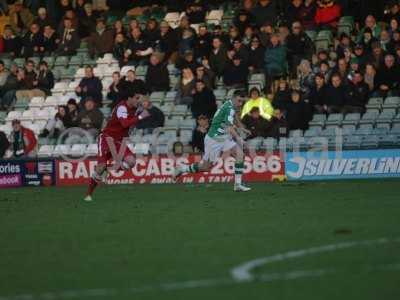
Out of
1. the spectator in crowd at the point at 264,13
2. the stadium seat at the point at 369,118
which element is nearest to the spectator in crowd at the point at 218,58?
the spectator in crowd at the point at 264,13

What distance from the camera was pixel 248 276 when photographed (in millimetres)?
9023

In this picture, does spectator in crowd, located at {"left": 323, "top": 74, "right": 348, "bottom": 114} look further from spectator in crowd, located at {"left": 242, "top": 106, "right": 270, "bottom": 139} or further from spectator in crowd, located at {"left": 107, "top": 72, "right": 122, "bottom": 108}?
spectator in crowd, located at {"left": 107, "top": 72, "right": 122, "bottom": 108}

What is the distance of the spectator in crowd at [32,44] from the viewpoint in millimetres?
30297

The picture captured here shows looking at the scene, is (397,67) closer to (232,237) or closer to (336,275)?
(232,237)

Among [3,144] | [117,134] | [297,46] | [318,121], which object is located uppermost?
[297,46]

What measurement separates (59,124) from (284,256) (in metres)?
17.7

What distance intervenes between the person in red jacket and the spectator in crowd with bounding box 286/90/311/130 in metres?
2.84

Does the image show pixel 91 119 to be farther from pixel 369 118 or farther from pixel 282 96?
pixel 369 118

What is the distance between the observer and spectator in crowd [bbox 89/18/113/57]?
28922 millimetres

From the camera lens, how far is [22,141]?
27.0 meters

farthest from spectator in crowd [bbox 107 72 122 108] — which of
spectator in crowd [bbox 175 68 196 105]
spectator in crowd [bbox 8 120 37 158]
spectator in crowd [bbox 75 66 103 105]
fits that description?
spectator in crowd [bbox 8 120 37 158]

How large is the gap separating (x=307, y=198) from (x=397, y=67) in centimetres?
691

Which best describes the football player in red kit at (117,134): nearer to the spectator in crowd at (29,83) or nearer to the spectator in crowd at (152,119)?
the spectator in crowd at (152,119)

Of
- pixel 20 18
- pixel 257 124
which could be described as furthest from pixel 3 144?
pixel 257 124
